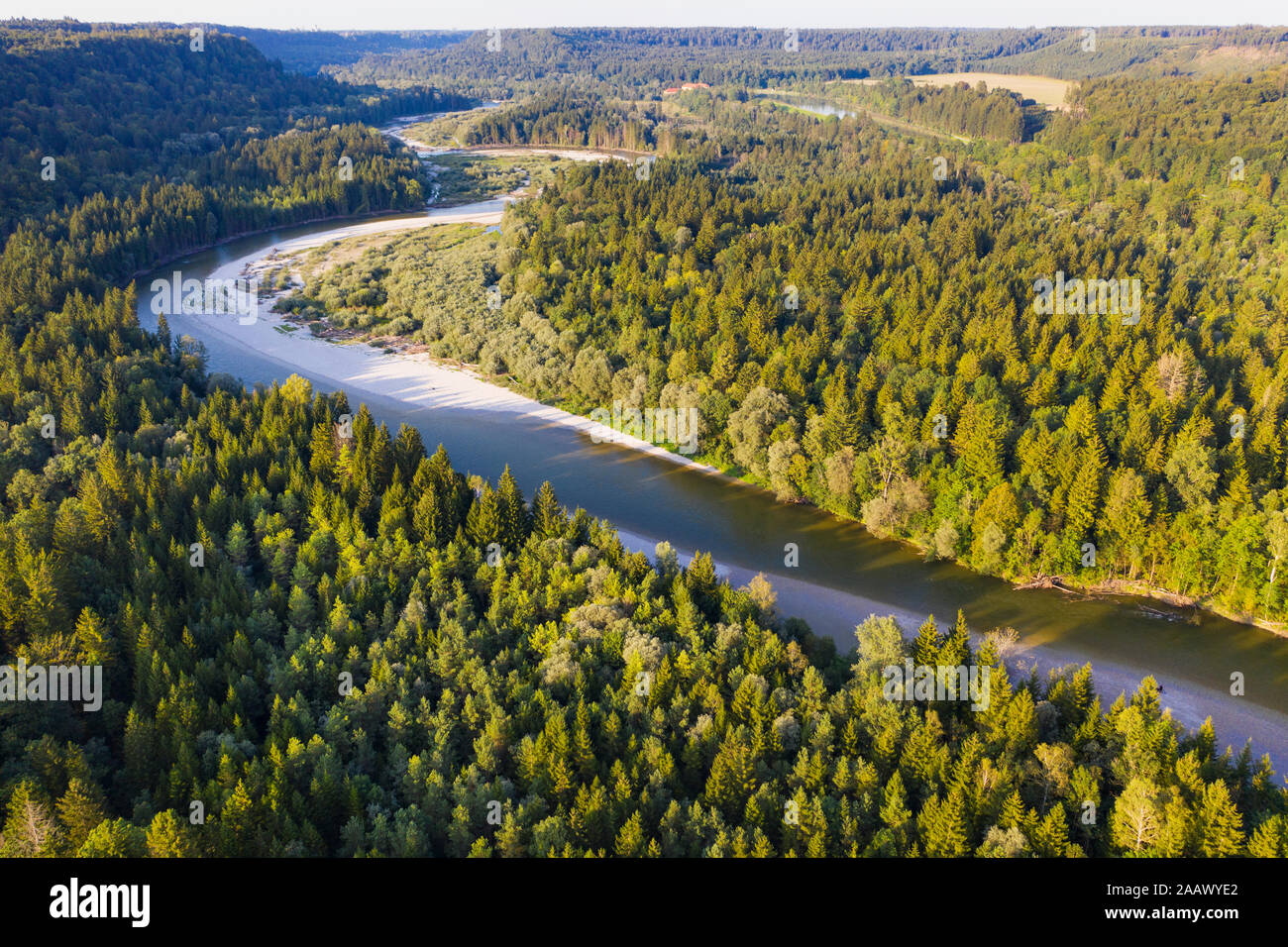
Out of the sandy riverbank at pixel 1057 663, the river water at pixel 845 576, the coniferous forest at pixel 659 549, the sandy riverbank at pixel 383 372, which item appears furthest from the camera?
the sandy riverbank at pixel 383 372

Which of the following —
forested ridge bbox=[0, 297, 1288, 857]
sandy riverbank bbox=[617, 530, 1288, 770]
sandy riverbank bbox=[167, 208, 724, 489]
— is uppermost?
sandy riverbank bbox=[167, 208, 724, 489]

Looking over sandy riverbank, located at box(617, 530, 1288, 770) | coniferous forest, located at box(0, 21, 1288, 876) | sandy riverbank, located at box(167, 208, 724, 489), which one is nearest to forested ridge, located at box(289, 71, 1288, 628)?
coniferous forest, located at box(0, 21, 1288, 876)

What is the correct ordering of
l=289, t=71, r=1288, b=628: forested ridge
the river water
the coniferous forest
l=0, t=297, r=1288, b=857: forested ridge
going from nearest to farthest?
l=0, t=297, r=1288, b=857: forested ridge < the coniferous forest < the river water < l=289, t=71, r=1288, b=628: forested ridge

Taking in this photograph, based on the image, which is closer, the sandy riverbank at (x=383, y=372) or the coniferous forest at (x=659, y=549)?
the coniferous forest at (x=659, y=549)

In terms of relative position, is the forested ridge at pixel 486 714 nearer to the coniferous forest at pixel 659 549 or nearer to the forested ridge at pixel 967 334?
the coniferous forest at pixel 659 549

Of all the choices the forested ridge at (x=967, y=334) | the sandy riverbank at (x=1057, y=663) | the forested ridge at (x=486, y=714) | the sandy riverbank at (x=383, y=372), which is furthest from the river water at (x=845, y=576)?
the forested ridge at (x=486, y=714)

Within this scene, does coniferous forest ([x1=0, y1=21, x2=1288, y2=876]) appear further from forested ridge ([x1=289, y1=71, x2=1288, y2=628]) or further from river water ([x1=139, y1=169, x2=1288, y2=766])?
river water ([x1=139, y1=169, x2=1288, y2=766])

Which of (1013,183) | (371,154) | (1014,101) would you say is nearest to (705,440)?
(1013,183)

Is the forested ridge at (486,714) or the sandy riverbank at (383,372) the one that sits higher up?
the sandy riverbank at (383,372)
